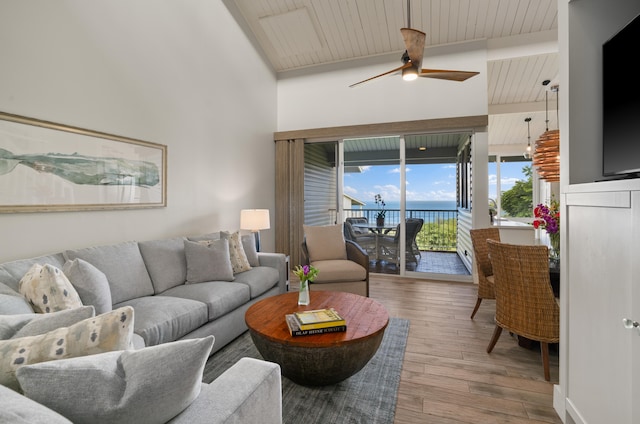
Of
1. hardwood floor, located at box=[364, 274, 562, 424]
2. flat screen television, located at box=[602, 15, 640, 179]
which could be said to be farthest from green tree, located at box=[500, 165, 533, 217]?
flat screen television, located at box=[602, 15, 640, 179]

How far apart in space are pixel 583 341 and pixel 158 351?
1.97m

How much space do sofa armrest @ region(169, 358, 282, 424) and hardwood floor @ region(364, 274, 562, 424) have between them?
1.03 metres

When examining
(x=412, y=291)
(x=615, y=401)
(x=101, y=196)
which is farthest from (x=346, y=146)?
(x=615, y=401)

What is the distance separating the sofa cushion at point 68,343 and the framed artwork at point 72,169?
172 centimetres

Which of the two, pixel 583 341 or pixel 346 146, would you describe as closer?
pixel 583 341

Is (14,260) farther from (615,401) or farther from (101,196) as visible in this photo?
(615,401)

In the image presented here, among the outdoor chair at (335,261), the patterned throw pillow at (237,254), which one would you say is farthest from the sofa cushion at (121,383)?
the outdoor chair at (335,261)

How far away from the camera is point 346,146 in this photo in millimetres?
5457

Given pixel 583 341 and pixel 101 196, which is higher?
pixel 101 196

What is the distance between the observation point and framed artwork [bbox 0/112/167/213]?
2.05 m

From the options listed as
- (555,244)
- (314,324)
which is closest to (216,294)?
(314,324)

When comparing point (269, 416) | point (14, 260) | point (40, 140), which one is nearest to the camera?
point (269, 416)

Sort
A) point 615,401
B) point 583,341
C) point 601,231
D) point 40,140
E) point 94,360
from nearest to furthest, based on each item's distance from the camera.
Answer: point 94,360
point 615,401
point 601,231
point 583,341
point 40,140

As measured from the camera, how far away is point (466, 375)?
2168 mm
